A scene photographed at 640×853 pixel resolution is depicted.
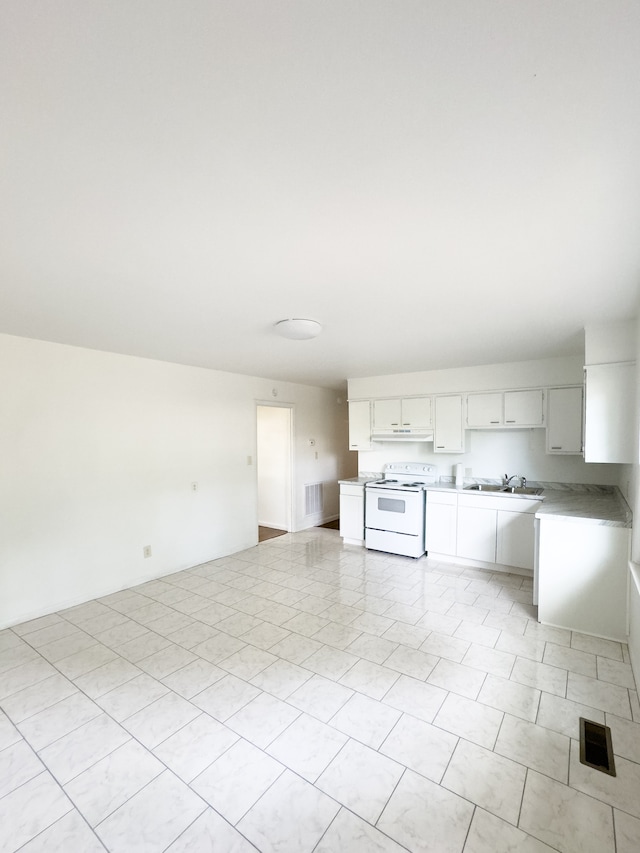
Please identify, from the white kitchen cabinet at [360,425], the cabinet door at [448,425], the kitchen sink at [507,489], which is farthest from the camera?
the white kitchen cabinet at [360,425]

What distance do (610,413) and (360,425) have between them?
307cm

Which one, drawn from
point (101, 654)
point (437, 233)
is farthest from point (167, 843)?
point (437, 233)

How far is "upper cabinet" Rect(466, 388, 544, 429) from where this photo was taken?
4.24 m

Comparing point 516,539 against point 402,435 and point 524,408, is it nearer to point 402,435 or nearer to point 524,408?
point 524,408

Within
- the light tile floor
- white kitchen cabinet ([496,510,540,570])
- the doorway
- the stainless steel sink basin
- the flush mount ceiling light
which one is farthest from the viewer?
the doorway

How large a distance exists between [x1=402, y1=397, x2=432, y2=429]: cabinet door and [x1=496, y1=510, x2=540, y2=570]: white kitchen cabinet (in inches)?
55.3

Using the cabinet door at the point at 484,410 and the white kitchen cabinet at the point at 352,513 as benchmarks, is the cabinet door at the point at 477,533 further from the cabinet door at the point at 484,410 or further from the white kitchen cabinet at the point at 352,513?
the white kitchen cabinet at the point at 352,513

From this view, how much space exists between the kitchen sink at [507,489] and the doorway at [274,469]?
265cm

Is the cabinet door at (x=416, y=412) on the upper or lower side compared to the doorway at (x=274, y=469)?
upper

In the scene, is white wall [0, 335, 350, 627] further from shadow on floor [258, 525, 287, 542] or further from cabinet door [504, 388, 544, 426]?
cabinet door [504, 388, 544, 426]

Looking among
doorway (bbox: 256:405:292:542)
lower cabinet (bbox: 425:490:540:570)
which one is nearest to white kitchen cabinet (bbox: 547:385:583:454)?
lower cabinet (bbox: 425:490:540:570)

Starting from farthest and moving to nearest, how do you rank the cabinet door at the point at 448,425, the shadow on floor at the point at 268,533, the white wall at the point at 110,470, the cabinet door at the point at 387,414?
the shadow on floor at the point at 268,533, the cabinet door at the point at 387,414, the cabinet door at the point at 448,425, the white wall at the point at 110,470

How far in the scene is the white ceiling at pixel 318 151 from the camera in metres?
0.78

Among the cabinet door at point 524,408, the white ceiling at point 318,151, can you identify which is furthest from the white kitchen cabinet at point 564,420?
the white ceiling at point 318,151
